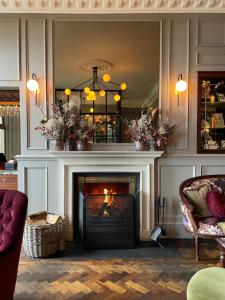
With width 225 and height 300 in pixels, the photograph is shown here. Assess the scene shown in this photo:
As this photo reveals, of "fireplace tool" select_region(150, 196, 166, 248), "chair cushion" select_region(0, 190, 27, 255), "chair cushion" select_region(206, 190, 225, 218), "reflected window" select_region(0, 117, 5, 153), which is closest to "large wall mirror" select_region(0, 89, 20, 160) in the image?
"reflected window" select_region(0, 117, 5, 153)

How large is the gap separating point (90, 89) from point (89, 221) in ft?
5.69

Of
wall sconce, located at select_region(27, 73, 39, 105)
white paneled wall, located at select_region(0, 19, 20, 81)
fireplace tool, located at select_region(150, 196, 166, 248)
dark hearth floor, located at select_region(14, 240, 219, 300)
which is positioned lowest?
dark hearth floor, located at select_region(14, 240, 219, 300)

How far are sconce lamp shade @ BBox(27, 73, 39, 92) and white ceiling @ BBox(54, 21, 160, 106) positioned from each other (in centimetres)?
27

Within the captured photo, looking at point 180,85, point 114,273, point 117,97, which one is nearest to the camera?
point 114,273

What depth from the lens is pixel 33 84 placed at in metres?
3.36

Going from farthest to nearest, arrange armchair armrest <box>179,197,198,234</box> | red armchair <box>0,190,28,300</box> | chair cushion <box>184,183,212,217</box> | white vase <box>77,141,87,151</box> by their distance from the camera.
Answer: white vase <box>77,141,87,151</box> → chair cushion <box>184,183,212,217</box> → armchair armrest <box>179,197,198,234</box> → red armchair <box>0,190,28,300</box>

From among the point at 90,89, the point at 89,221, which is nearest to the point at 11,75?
the point at 90,89

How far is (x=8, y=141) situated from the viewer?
545cm

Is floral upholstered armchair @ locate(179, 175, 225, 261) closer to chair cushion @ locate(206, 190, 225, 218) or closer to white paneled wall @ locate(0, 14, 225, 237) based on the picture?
chair cushion @ locate(206, 190, 225, 218)

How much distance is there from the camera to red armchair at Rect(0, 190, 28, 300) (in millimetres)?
1829

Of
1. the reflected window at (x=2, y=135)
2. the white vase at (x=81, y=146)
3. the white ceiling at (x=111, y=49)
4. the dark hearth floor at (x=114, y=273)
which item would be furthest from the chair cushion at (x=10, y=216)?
the reflected window at (x=2, y=135)

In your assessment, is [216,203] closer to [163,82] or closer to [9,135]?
[163,82]

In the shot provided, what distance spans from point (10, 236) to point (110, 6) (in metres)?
3.00

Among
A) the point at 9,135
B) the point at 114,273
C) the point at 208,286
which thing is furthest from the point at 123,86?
the point at 9,135
